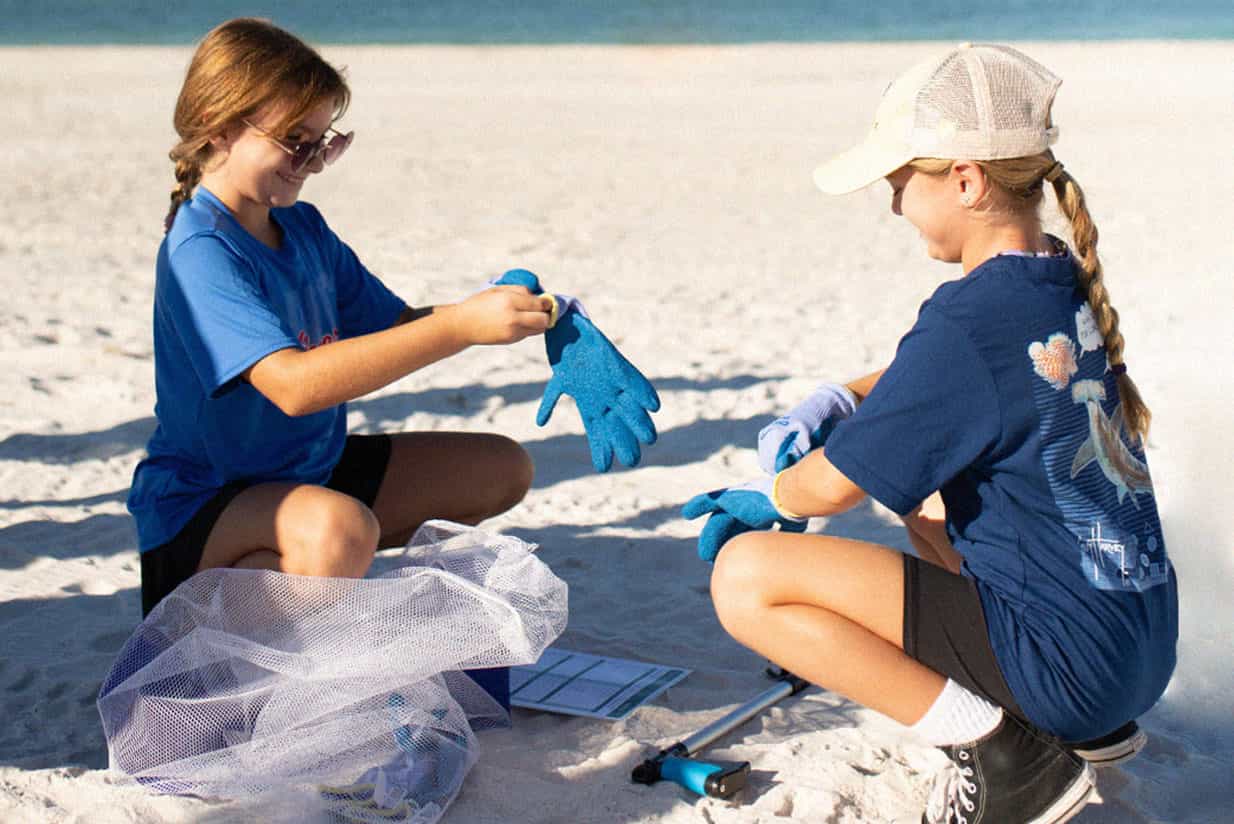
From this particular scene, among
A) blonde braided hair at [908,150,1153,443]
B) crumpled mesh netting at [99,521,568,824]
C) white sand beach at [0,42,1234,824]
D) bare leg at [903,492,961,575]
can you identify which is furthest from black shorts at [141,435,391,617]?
blonde braided hair at [908,150,1153,443]

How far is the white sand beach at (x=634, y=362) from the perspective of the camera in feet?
7.85

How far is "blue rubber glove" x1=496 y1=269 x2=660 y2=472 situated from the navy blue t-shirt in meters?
0.47

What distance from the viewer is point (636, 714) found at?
2.59 m

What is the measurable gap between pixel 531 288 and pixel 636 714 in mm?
830

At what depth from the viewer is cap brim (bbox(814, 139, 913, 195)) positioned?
6.97 feet

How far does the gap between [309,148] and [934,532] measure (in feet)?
4.36

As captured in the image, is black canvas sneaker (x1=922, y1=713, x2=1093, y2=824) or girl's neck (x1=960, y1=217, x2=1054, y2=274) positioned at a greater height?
girl's neck (x1=960, y1=217, x2=1054, y2=274)

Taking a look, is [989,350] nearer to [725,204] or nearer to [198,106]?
[198,106]

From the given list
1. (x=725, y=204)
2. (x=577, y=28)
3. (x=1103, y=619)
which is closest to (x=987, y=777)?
(x=1103, y=619)

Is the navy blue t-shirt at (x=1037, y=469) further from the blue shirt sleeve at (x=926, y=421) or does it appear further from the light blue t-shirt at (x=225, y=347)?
the light blue t-shirt at (x=225, y=347)

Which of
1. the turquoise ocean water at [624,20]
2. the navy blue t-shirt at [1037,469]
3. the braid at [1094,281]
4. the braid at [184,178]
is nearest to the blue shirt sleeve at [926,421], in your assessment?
the navy blue t-shirt at [1037,469]

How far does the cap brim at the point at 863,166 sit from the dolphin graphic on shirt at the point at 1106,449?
1.44 feet

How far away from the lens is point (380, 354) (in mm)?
2264

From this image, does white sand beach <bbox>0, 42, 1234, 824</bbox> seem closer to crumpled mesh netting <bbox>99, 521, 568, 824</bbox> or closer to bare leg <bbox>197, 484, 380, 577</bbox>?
crumpled mesh netting <bbox>99, 521, 568, 824</bbox>
